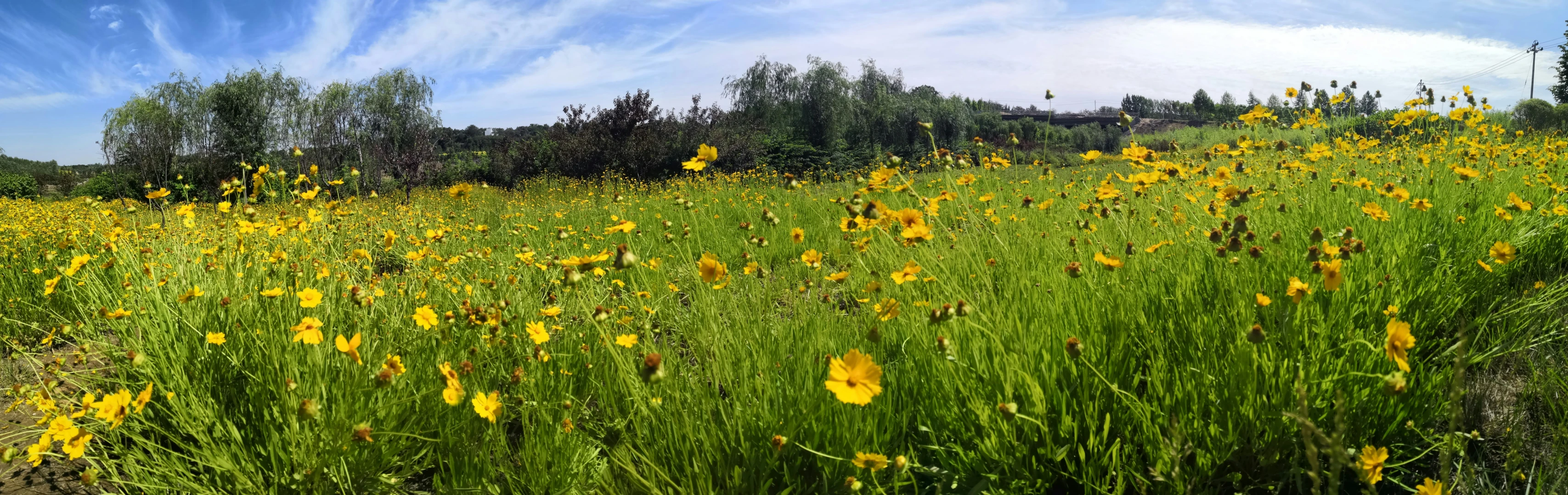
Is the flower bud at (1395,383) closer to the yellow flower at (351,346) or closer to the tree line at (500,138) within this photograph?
the yellow flower at (351,346)

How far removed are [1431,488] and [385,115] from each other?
87.0 feet

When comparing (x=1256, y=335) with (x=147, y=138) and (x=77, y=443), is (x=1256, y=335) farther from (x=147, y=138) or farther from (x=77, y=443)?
(x=147, y=138)

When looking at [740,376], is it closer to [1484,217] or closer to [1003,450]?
[1003,450]

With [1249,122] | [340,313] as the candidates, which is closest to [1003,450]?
[340,313]

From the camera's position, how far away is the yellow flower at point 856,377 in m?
0.96

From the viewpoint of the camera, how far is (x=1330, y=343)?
55.9 inches

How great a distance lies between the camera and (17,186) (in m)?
21.1

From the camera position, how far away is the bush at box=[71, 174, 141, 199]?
18500 mm

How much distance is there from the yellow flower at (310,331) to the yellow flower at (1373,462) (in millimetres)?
1751

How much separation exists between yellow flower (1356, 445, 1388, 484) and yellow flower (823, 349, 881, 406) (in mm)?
719

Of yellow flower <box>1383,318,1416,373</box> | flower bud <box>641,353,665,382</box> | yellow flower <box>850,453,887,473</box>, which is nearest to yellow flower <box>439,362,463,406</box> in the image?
flower bud <box>641,353,665,382</box>

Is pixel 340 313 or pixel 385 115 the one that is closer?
pixel 340 313

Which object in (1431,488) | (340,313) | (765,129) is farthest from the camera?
(765,129)

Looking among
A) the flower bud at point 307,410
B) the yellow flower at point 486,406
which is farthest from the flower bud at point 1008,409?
the flower bud at point 307,410
